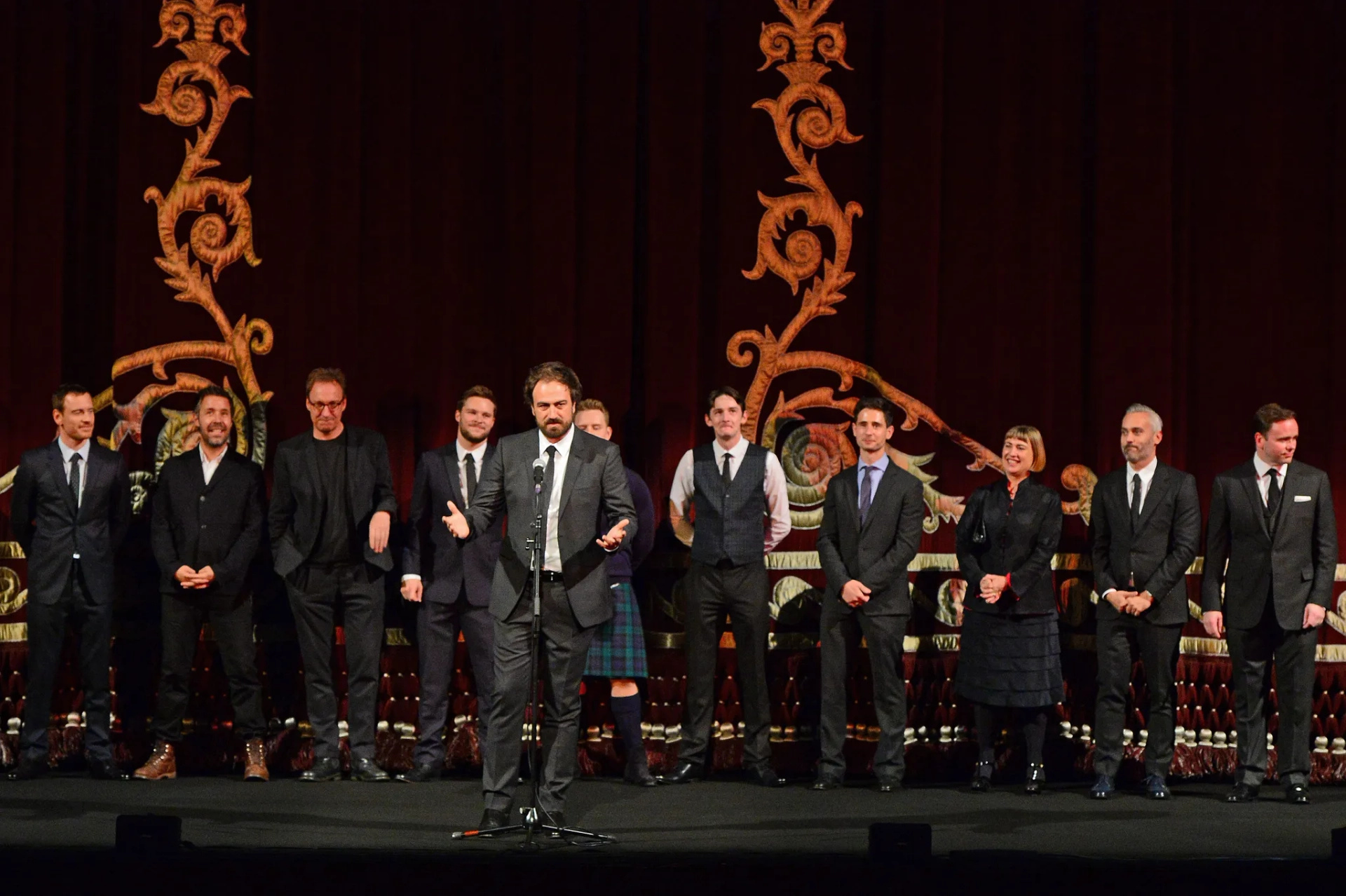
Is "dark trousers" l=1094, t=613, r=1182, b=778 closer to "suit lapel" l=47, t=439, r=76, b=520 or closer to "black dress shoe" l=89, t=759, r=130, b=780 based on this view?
"black dress shoe" l=89, t=759, r=130, b=780

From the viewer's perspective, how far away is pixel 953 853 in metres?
4.00

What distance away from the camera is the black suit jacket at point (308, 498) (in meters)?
5.73

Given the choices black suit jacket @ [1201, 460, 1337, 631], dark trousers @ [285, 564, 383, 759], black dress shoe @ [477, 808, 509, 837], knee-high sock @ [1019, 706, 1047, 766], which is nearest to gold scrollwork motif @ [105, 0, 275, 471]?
dark trousers @ [285, 564, 383, 759]

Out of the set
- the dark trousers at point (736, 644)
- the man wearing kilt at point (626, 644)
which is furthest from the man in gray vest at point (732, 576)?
the man wearing kilt at point (626, 644)

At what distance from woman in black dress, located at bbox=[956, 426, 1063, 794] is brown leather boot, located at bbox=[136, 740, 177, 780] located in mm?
3147

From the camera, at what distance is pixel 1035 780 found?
18.2 ft

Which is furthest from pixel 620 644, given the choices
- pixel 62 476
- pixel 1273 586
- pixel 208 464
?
pixel 1273 586

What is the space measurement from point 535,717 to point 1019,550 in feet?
7.32

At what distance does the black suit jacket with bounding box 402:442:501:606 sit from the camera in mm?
5754

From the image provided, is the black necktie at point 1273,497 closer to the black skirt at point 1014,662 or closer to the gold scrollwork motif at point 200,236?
the black skirt at point 1014,662

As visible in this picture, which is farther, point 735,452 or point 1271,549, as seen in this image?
point 735,452

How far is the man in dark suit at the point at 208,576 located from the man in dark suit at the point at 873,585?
2270 millimetres

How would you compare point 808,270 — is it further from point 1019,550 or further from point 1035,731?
point 1035,731

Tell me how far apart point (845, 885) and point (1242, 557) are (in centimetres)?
249
